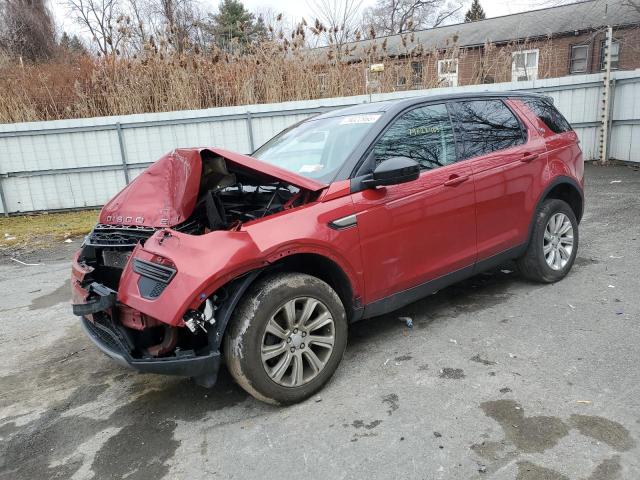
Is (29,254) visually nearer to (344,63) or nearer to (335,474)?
(335,474)

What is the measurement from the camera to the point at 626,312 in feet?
12.5

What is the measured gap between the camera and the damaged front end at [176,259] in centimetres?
252

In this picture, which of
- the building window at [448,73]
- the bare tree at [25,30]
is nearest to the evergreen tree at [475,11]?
the bare tree at [25,30]

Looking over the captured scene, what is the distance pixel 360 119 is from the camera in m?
3.55

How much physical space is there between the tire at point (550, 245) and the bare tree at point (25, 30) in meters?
25.6

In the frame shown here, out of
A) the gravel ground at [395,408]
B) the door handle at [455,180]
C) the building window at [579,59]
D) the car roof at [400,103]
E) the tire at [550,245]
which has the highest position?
the building window at [579,59]

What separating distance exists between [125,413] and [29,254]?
555cm

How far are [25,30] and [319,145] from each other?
2750 centimetres

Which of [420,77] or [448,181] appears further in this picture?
[420,77]

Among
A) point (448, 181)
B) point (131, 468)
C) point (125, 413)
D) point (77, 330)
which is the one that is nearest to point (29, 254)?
point (77, 330)

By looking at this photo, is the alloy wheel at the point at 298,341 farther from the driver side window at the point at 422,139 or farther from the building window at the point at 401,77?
the building window at the point at 401,77

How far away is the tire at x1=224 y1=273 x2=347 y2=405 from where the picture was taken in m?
2.65

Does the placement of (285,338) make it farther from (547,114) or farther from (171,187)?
(547,114)

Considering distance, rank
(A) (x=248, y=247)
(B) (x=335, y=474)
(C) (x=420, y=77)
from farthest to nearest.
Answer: (C) (x=420, y=77) < (A) (x=248, y=247) < (B) (x=335, y=474)
